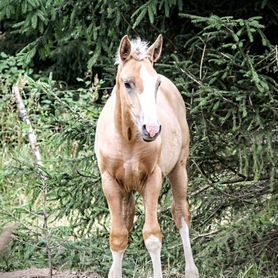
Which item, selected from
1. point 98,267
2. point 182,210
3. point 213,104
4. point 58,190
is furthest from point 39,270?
point 213,104

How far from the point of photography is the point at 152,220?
4.44 metres

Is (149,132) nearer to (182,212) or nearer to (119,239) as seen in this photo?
(119,239)

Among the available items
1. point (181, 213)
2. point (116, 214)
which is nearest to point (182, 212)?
point (181, 213)

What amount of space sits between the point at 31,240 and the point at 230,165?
2200 mm

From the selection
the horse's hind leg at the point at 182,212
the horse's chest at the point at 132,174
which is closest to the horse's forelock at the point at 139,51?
the horse's chest at the point at 132,174

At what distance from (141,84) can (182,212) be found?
1.54m

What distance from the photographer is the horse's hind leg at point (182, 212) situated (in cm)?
517

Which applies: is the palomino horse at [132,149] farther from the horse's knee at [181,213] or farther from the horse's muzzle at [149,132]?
the horse's knee at [181,213]

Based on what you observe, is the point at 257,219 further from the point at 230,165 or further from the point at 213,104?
the point at 213,104

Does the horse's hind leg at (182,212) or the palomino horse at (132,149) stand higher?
the palomino horse at (132,149)

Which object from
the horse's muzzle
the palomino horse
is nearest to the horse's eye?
the palomino horse

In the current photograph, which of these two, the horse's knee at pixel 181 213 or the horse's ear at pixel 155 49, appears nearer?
the horse's ear at pixel 155 49

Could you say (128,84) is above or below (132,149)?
above

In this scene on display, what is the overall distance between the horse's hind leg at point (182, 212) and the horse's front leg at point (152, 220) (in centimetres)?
74
